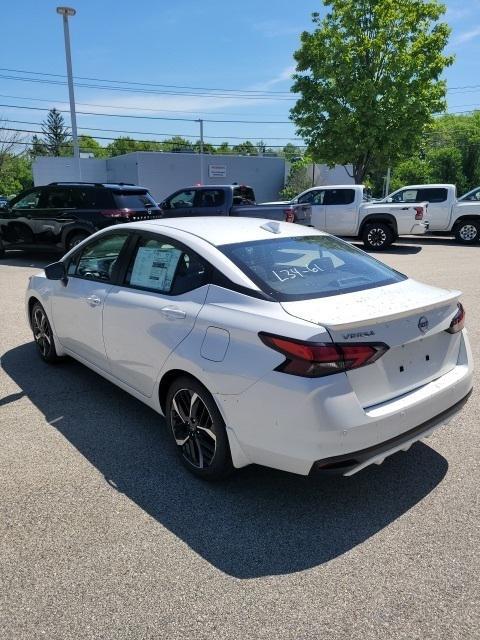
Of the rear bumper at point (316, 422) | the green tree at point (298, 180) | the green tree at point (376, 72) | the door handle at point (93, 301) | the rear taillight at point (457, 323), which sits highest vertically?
the green tree at point (376, 72)

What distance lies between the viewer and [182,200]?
50.4ft

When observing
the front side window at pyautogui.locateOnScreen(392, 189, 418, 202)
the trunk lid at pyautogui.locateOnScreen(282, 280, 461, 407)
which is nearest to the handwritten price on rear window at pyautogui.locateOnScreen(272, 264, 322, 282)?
the trunk lid at pyautogui.locateOnScreen(282, 280, 461, 407)

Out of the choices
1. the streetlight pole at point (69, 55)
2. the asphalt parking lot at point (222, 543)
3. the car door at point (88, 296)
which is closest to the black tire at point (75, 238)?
the car door at point (88, 296)

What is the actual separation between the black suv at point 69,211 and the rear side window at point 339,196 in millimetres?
6329

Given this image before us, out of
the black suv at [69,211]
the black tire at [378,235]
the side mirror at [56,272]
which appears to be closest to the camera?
the side mirror at [56,272]

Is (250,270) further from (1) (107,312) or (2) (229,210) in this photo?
(2) (229,210)

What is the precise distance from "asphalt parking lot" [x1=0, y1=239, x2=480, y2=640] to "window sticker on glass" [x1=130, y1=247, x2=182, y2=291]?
114cm

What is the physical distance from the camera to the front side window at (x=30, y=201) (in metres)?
12.3

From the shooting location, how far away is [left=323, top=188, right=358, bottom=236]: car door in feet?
52.2

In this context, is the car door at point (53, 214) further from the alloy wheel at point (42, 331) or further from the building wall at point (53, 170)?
the building wall at point (53, 170)

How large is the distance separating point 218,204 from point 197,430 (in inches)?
472

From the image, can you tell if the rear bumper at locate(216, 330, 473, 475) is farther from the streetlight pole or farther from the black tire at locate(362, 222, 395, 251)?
the streetlight pole

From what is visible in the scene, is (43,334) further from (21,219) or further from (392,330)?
(21,219)

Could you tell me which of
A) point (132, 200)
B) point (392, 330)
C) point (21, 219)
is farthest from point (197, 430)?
point (21, 219)
